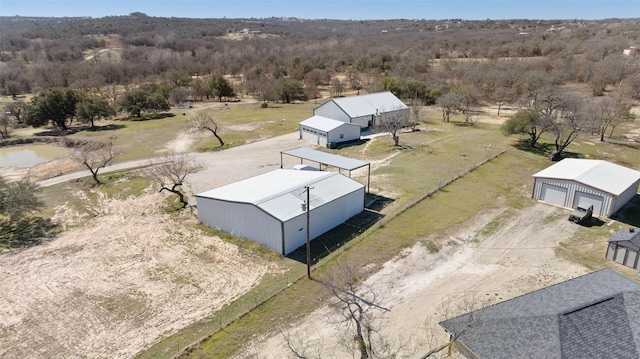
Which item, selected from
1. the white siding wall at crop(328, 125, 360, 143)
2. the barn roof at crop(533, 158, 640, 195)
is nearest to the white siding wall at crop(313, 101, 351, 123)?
the white siding wall at crop(328, 125, 360, 143)

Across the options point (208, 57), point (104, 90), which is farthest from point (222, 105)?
point (208, 57)

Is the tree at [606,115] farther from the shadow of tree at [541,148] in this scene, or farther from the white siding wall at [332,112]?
the white siding wall at [332,112]

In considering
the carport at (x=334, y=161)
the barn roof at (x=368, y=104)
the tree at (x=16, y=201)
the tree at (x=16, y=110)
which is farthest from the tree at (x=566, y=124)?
the tree at (x=16, y=110)

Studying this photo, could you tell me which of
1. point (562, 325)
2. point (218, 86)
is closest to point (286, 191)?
point (562, 325)

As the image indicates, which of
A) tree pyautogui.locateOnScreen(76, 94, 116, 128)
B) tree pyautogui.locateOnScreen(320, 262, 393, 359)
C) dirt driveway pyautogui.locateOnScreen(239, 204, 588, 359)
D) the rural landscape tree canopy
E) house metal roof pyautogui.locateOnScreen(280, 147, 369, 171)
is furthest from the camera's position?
tree pyautogui.locateOnScreen(76, 94, 116, 128)

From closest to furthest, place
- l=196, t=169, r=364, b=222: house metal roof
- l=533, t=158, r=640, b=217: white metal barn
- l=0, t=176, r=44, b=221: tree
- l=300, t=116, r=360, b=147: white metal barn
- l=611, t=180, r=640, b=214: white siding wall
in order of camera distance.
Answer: l=196, t=169, r=364, b=222: house metal roof, l=533, t=158, r=640, b=217: white metal barn, l=611, t=180, r=640, b=214: white siding wall, l=0, t=176, r=44, b=221: tree, l=300, t=116, r=360, b=147: white metal barn

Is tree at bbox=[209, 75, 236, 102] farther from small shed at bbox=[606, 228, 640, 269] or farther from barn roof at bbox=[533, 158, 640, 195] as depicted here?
small shed at bbox=[606, 228, 640, 269]

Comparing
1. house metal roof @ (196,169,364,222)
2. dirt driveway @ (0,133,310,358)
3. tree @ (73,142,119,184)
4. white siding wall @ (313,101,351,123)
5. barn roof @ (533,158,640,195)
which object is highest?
white siding wall @ (313,101,351,123)

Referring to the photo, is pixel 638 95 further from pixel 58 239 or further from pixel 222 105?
pixel 58 239

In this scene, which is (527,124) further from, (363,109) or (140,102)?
(140,102)
